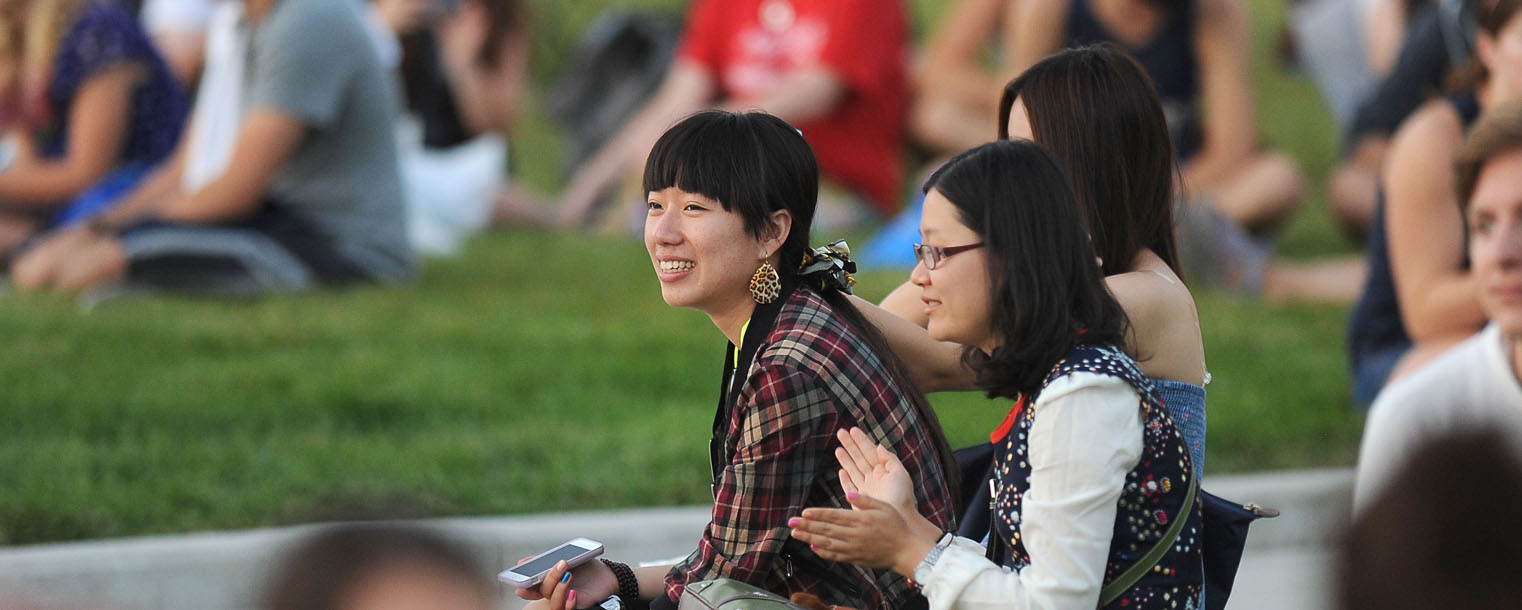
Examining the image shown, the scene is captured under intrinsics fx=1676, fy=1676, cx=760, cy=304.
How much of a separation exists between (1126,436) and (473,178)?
7.36 m

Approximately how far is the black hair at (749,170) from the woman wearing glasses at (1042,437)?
327 mm

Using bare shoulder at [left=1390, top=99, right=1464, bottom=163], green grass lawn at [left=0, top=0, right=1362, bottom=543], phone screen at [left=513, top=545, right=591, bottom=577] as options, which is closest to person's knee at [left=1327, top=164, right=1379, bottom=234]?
green grass lawn at [left=0, top=0, right=1362, bottom=543]

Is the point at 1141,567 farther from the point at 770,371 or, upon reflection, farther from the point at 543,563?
the point at 543,563

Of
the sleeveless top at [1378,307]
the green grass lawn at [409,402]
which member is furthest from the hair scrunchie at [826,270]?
the sleeveless top at [1378,307]

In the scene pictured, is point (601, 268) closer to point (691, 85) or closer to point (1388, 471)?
point (691, 85)

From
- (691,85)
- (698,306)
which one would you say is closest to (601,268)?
(691,85)

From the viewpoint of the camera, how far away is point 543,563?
252cm

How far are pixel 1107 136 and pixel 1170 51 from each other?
468 centimetres

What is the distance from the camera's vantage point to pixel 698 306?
2.52 meters

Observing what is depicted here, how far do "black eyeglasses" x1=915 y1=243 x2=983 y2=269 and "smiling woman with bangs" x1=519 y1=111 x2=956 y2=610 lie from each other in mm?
279

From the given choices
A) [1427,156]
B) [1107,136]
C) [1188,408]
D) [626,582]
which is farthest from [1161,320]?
[1427,156]

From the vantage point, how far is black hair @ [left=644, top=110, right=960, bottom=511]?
8.08 ft

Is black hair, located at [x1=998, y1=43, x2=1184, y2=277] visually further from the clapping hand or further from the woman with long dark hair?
the clapping hand

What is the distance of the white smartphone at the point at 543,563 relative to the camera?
8.03 ft
